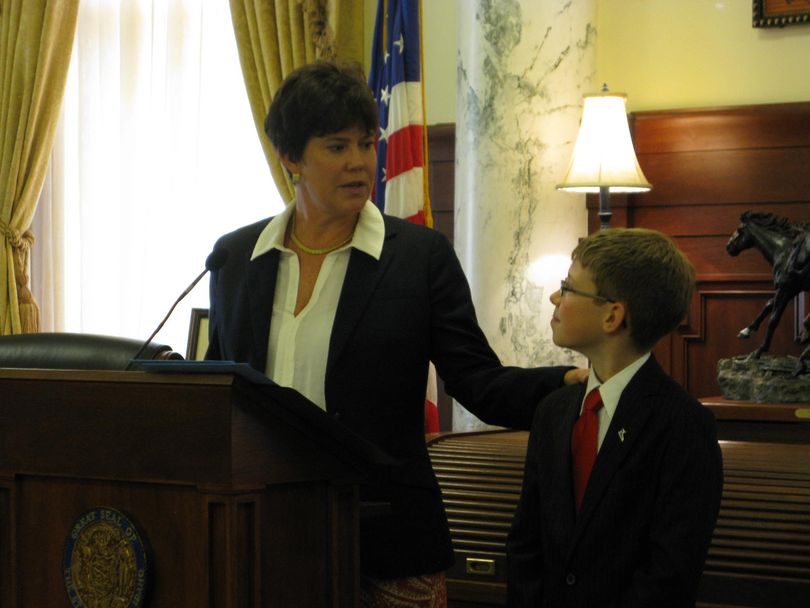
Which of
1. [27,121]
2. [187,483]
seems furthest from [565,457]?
[27,121]

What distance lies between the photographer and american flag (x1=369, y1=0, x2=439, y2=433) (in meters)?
5.30

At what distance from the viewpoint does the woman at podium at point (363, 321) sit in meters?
2.17

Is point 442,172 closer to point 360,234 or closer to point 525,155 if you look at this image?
point 525,155

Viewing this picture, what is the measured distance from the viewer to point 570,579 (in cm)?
211

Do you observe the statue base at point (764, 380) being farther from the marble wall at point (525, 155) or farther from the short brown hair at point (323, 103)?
the short brown hair at point (323, 103)

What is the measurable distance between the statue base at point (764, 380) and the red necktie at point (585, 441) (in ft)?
7.95

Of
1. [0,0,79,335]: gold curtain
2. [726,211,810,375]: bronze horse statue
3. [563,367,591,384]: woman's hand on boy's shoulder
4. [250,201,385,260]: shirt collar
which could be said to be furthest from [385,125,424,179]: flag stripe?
[563,367,591,384]: woman's hand on boy's shoulder

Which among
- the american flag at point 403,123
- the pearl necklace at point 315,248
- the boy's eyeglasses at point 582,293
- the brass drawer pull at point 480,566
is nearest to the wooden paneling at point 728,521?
the brass drawer pull at point 480,566

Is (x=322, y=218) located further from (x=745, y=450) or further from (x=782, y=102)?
(x=782, y=102)

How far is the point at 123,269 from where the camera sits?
7.06 metres

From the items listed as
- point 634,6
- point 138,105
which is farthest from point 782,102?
point 138,105

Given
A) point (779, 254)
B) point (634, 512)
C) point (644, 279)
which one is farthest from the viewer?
point (779, 254)

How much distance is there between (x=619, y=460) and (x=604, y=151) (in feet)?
9.89

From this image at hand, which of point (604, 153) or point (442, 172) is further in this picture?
point (442, 172)
